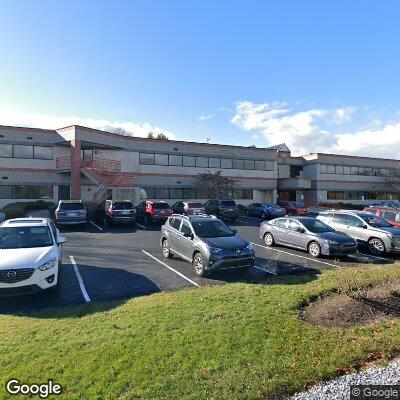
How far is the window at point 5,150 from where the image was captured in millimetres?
28188

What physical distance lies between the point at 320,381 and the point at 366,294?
13.1 feet

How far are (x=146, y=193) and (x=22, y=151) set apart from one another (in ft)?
37.6

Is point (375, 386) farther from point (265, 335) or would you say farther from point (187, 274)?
point (187, 274)

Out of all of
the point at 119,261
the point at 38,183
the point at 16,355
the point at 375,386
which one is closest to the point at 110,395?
the point at 16,355

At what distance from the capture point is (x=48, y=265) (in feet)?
27.4

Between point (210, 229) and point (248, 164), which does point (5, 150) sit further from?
point (248, 164)

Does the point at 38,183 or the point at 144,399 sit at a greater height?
the point at 38,183

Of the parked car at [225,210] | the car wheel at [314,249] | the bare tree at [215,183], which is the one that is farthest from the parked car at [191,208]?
the car wheel at [314,249]

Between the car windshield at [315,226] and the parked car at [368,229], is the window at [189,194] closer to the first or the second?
the parked car at [368,229]

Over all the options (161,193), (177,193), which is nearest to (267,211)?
(177,193)

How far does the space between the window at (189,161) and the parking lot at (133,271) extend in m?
20.1

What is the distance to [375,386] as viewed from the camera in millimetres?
4344

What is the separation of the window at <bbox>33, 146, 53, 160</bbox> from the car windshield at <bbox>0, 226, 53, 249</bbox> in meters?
21.7

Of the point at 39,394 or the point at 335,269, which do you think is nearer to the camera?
the point at 39,394
